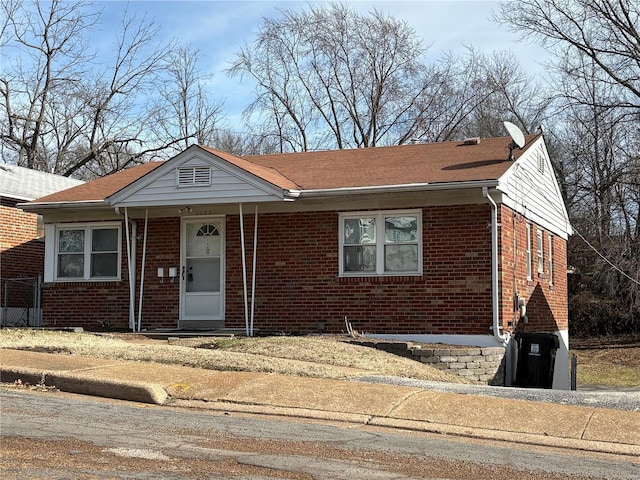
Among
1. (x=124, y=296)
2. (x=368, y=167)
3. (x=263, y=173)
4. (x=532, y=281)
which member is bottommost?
(x=124, y=296)

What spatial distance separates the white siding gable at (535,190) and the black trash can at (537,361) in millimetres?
2793

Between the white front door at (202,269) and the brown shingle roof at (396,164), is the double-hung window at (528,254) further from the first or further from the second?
the white front door at (202,269)

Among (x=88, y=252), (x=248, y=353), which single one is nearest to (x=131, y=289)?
(x=88, y=252)

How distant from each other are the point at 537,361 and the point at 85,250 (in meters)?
10.4

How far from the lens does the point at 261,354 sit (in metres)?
12.9

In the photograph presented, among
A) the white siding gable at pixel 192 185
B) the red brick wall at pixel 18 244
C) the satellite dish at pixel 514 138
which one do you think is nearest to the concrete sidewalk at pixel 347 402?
the white siding gable at pixel 192 185

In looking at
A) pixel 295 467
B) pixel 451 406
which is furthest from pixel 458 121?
pixel 295 467

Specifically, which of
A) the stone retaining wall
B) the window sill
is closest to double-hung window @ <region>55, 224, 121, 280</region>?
the window sill

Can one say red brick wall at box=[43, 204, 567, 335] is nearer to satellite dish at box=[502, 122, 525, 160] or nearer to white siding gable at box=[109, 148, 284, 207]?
white siding gable at box=[109, 148, 284, 207]

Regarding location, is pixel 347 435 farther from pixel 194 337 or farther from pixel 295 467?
pixel 194 337

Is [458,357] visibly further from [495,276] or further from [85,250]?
[85,250]

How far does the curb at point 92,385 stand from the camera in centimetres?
984

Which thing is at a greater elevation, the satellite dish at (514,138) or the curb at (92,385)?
the satellite dish at (514,138)

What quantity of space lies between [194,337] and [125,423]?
763 cm
